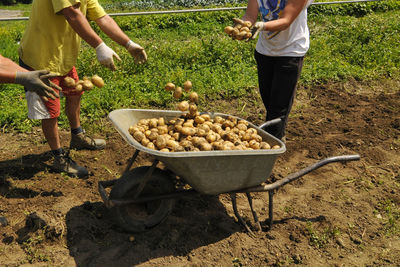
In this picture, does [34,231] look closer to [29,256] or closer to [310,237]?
[29,256]

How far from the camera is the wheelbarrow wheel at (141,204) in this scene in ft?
9.33

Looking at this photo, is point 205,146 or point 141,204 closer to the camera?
point 205,146

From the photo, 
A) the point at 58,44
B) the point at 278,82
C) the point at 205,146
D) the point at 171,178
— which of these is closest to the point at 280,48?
the point at 278,82

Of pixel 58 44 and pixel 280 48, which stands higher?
pixel 58 44

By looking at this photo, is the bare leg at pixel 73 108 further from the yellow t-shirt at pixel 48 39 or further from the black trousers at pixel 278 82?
the black trousers at pixel 278 82

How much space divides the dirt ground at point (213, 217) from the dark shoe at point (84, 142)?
0.08 metres

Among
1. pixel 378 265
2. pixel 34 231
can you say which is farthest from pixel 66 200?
pixel 378 265

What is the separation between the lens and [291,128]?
4.95 metres

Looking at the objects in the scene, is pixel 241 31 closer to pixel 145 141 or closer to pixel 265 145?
pixel 265 145

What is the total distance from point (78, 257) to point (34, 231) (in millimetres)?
438

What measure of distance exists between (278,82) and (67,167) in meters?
2.15

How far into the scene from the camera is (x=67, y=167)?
3711 millimetres

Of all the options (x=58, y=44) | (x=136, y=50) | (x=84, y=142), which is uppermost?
(x=58, y=44)

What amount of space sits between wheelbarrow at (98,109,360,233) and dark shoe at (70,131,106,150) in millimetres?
1140
